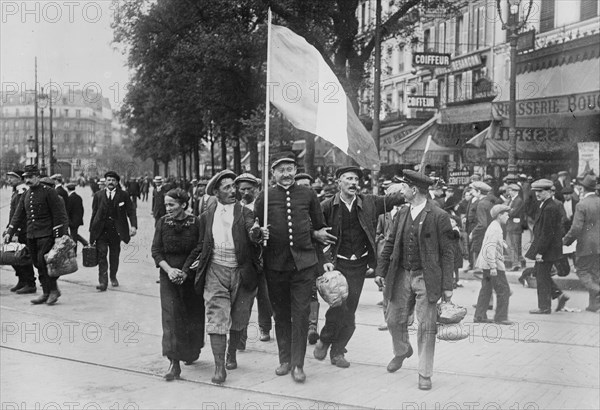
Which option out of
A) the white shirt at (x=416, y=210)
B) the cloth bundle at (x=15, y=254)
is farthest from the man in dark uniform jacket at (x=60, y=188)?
the white shirt at (x=416, y=210)

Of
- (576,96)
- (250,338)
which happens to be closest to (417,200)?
(250,338)

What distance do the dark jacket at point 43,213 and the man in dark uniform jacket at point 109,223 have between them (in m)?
1.43

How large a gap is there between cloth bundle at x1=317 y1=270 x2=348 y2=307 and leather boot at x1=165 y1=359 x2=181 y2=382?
1415 millimetres

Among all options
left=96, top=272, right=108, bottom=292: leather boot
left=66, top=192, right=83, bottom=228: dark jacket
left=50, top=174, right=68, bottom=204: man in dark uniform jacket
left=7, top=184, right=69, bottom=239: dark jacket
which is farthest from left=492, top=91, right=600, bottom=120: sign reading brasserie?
left=7, top=184, right=69, bottom=239: dark jacket

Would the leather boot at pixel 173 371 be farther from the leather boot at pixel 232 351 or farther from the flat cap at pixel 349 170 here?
the flat cap at pixel 349 170

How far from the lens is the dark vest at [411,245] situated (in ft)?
21.9

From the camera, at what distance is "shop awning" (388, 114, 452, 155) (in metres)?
21.8

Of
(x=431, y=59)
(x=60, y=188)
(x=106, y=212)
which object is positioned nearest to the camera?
(x=106, y=212)

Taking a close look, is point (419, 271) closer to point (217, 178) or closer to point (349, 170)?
point (349, 170)

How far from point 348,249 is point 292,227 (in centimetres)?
73

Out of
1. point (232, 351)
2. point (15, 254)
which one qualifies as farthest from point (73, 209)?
point (232, 351)

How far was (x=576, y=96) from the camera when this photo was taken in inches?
803

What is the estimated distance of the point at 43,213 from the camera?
10336mm

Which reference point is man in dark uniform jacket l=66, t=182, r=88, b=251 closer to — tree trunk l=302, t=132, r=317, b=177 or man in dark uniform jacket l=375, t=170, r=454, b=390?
tree trunk l=302, t=132, r=317, b=177
